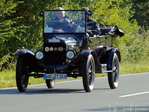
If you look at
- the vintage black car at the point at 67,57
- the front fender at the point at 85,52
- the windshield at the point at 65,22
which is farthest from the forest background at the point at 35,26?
the front fender at the point at 85,52

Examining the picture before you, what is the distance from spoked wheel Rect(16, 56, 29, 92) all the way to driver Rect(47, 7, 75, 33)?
4.92ft

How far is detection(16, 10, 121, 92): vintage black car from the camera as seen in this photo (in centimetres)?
1355

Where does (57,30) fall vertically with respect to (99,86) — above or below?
above

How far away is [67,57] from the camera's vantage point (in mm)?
13859

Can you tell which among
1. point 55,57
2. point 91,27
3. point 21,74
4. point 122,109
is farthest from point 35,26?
point 122,109

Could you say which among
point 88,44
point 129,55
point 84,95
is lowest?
point 129,55

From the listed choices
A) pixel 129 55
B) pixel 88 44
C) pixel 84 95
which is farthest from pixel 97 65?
pixel 129 55

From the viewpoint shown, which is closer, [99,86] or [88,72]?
[88,72]

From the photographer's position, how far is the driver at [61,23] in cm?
1476

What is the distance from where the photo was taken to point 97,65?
570 inches

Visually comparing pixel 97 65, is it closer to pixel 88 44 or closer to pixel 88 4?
pixel 88 44

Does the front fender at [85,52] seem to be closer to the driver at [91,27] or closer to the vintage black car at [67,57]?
the vintage black car at [67,57]

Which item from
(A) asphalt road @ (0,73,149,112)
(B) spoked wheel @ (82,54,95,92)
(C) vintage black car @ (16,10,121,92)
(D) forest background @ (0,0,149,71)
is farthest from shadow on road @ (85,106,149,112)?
(D) forest background @ (0,0,149,71)

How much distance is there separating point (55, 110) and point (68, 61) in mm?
4297
